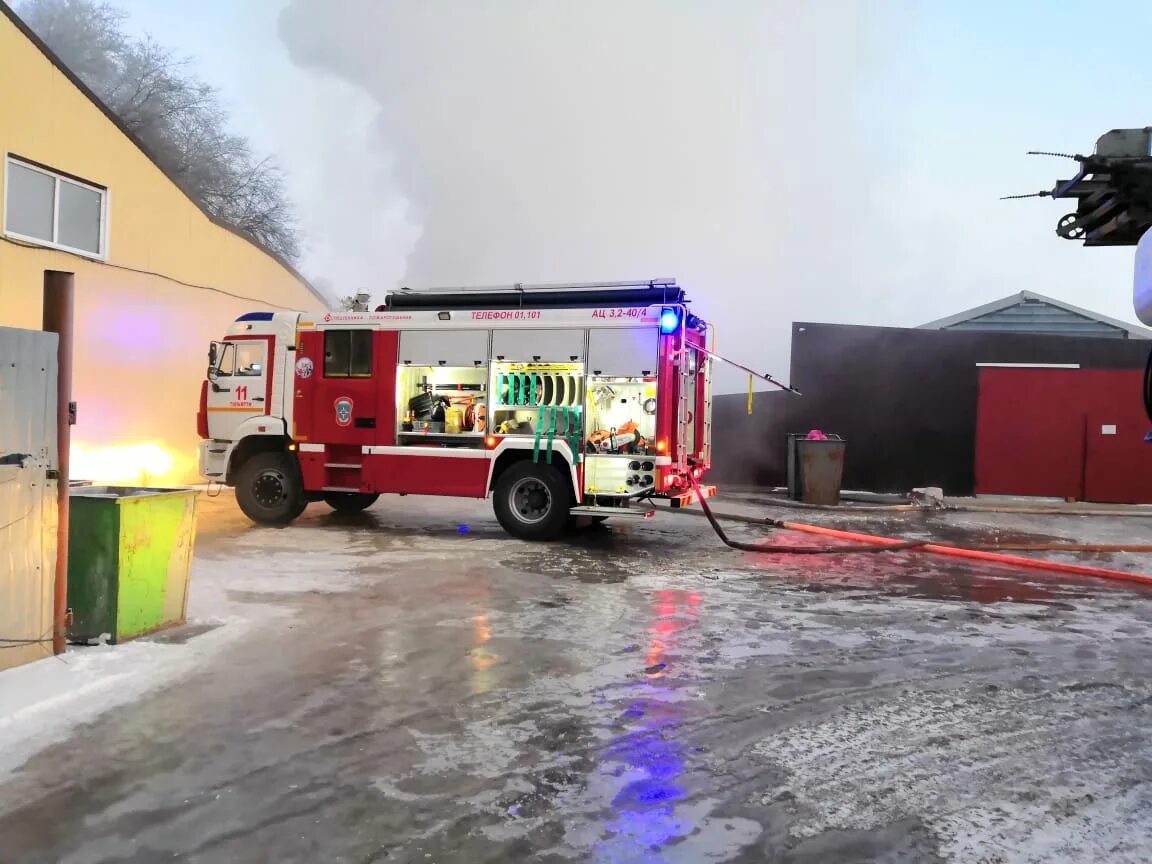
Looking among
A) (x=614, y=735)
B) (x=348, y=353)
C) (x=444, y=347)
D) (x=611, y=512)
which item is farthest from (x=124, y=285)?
(x=614, y=735)

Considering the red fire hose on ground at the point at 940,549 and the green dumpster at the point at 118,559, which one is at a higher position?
the green dumpster at the point at 118,559

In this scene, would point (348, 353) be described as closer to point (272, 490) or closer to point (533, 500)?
point (272, 490)

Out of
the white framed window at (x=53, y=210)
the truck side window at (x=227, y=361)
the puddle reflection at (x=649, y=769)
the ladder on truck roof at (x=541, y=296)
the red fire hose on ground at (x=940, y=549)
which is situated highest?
the white framed window at (x=53, y=210)

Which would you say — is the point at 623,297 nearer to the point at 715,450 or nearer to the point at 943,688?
the point at 943,688

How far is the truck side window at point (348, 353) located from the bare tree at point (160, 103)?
63.7 feet

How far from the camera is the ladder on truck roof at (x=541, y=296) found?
10102 millimetres

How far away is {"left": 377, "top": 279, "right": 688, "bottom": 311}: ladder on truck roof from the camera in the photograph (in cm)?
1010

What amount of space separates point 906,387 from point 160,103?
27837mm

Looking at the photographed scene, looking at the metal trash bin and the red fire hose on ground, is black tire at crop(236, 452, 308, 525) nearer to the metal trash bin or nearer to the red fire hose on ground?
the red fire hose on ground

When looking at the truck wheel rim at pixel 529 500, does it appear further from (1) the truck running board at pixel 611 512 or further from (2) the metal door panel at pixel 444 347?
(2) the metal door panel at pixel 444 347

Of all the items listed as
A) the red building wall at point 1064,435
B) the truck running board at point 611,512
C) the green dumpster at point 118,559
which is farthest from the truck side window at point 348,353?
the red building wall at point 1064,435

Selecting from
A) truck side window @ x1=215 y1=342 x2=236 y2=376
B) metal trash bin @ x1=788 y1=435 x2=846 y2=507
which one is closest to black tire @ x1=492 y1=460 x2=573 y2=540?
truck side window @ x1=215 y1=342 x2=236 y2=376

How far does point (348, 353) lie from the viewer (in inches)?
430

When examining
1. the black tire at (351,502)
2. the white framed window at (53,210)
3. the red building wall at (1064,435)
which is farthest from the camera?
the red building wall at (1064,435)
